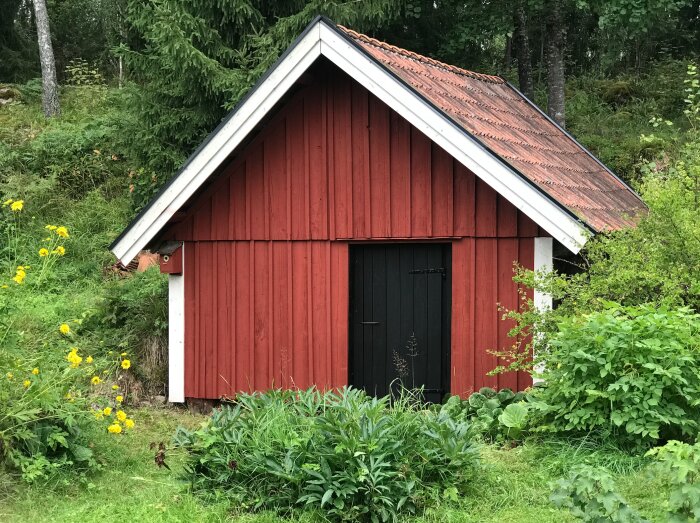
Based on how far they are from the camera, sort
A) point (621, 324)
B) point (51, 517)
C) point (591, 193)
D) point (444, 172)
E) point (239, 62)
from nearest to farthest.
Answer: point (51, 517) → point (621, 324) → point (444, 172) → point (591, 193) → point (239, 62)

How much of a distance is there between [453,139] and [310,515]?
14.0ft

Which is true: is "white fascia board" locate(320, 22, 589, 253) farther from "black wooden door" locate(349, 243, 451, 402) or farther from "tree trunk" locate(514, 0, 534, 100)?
"tree trunk" locate(514, 0, 534, 100)

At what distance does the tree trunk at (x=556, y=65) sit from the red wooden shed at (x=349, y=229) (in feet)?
21.1

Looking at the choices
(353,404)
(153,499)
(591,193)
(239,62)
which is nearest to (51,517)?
(153,499)

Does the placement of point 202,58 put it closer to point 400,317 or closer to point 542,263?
point 400,317

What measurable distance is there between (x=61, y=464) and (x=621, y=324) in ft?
14.4

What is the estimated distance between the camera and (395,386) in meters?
10.0

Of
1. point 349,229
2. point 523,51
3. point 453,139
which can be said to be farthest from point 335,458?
point 523,51

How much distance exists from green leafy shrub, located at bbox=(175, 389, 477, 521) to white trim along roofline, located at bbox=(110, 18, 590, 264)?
2506mm

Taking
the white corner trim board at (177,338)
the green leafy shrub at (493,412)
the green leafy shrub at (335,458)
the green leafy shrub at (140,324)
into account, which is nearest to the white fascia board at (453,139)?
the green leafy shrub at (493,412)

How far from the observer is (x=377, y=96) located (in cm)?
922

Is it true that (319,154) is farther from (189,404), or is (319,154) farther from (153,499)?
(153,499)

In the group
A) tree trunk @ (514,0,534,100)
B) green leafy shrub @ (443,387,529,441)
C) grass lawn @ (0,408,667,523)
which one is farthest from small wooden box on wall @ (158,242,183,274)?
tree trunk @ (514,0,534,100)

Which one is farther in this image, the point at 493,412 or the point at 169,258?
the point at 169,258
